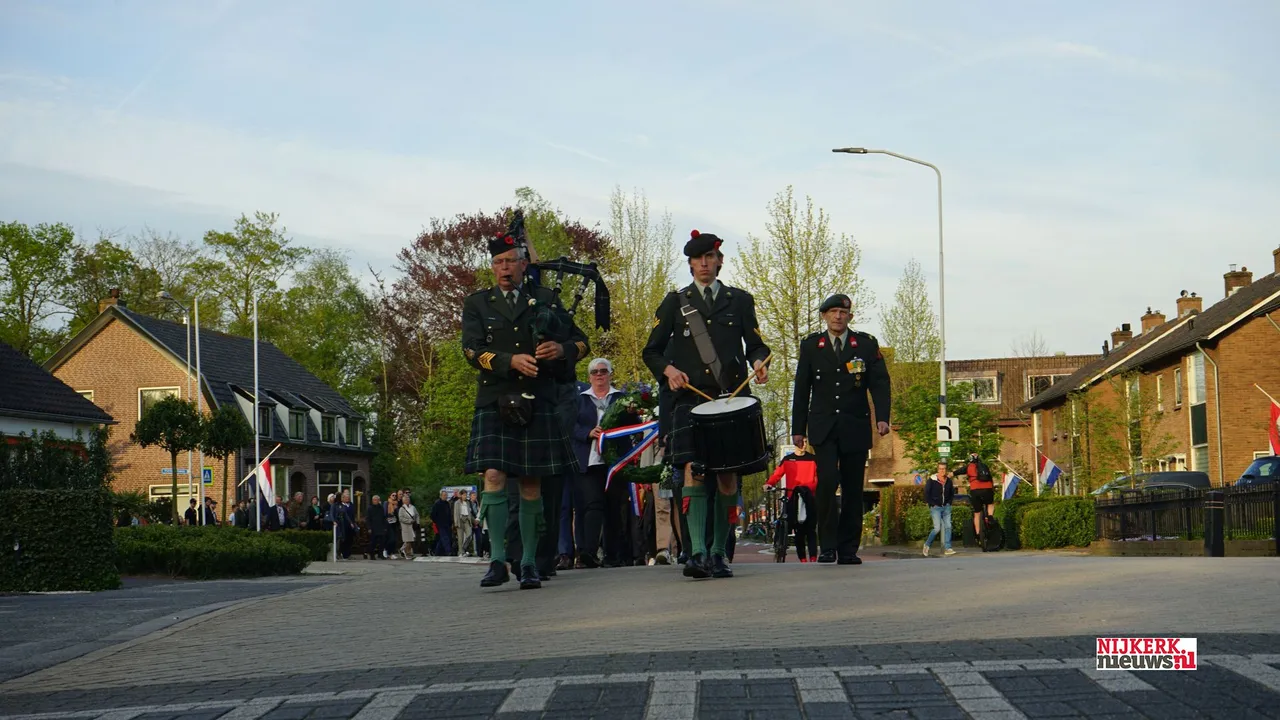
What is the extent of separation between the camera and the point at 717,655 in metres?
6.11

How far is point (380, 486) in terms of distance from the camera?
2943 inches

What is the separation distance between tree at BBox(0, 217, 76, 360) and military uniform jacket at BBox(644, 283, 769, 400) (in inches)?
2226

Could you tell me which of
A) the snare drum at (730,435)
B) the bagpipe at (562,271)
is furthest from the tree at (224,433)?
the snare drum at (730,435)

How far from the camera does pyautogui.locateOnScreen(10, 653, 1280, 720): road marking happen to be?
194 inches

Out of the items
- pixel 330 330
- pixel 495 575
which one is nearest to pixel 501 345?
pixel 495 575

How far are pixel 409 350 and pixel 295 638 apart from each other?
5280cm

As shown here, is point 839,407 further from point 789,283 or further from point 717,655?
point 789,283

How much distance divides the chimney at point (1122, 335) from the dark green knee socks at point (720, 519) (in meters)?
72.0

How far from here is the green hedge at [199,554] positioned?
65.3ft

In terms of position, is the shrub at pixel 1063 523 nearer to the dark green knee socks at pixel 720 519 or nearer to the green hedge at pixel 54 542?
the green hedge at pixel 54 542

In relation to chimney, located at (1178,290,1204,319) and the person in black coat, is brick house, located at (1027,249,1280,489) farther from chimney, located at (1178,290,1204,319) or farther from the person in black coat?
the person in black coat

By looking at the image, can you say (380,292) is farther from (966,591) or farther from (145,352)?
(966,591)

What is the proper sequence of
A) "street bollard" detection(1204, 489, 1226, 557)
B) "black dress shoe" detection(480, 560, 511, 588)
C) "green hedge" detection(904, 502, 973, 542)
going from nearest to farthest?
"black dress shoe" detection(480, 560, 511, 588)
"street bollard" detection(1204, 489, 1226, 557)
"green hedge" detection(904, 502, 973, 542)

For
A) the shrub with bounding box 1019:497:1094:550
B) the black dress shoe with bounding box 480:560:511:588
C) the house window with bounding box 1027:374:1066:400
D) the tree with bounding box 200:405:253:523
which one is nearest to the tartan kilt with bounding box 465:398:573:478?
the black dress shoe with bounding box 480:560:511:588
